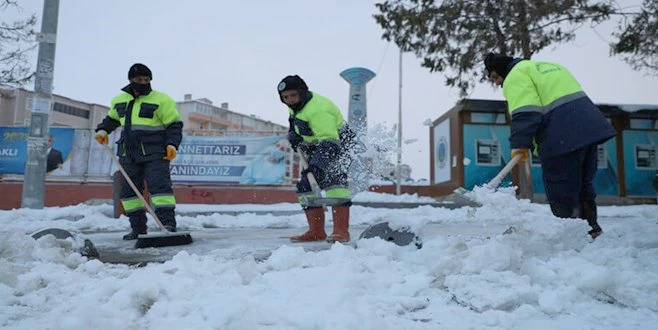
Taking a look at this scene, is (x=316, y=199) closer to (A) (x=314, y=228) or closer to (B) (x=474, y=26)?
(A) (x=314, y=228)

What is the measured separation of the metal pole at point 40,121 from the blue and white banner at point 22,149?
598 cm

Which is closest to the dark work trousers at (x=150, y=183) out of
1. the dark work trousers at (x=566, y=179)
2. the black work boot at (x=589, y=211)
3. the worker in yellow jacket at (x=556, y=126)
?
the worker in yellow jacket at (x=556, y=126)

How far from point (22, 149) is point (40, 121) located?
706 centimetres

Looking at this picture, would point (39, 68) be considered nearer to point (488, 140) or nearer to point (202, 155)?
point (202, 155)

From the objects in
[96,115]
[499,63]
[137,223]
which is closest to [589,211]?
[499,63]

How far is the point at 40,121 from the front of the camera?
22.5ft

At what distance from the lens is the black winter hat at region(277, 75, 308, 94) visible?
4.11m

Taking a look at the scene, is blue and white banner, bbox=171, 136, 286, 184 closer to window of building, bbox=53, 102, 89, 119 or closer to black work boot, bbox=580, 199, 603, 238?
black work boot, bbox=580, 199, 603, 238

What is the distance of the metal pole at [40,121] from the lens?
6.78 metres

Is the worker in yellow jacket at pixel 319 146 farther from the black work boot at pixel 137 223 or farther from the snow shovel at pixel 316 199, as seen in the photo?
the black work boot at pixel 137 223

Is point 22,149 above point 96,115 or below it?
below

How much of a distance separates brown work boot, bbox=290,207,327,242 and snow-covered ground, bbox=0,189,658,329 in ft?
4.67

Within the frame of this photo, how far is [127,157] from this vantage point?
442 cm

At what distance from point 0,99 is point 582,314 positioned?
27335 millimetres
